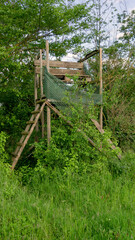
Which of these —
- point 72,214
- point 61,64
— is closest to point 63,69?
point 61,64

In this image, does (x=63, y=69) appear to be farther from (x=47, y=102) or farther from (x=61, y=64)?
(x=47, y=102)

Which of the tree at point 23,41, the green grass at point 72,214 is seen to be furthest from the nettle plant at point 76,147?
the tree at point 23,41

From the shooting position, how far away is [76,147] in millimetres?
6648

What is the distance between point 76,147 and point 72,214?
271 centimetres

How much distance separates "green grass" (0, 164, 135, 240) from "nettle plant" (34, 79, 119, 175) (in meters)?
0.92

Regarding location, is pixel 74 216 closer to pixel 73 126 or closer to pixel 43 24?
pixel 73 126

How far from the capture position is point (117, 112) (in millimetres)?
10156

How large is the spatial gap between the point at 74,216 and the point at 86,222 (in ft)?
0.89

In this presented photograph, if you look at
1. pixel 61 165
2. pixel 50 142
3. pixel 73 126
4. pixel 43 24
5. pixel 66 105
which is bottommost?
pixel 61 165

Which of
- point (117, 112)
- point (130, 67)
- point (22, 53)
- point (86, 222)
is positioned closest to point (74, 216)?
point (86, 222)

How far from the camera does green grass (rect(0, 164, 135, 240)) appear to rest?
3562 mm

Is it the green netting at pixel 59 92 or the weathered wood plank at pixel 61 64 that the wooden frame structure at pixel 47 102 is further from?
the green netting at pixel 59 92

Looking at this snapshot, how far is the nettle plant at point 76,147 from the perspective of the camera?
6.33m

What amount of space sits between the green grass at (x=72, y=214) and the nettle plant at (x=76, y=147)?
0.92m
